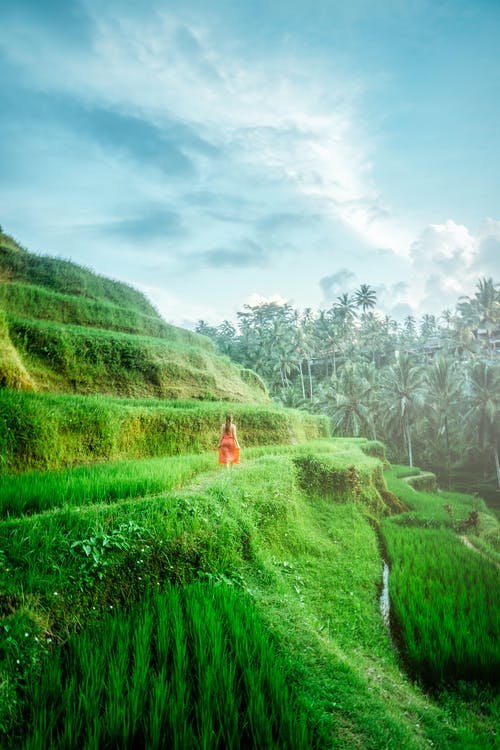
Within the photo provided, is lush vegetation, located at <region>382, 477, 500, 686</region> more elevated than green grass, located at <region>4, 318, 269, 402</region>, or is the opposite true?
green grass, located at <region>4, 318, 269, 402</region>

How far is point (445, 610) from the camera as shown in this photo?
508 cm

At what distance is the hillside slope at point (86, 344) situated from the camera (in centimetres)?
758

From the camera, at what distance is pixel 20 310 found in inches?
374

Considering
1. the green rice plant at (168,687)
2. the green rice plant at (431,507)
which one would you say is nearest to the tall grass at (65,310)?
the green rice plant at (168,687)

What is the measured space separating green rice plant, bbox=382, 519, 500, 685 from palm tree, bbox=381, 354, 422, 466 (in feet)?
75.2

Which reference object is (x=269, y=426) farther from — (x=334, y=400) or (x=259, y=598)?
(x=334, y=400)

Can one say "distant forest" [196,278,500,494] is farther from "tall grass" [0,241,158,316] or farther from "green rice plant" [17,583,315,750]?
"green rice plant" [17,583,315,750]

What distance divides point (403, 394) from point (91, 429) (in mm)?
27769

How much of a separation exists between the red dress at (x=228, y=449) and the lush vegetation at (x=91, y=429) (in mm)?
1456

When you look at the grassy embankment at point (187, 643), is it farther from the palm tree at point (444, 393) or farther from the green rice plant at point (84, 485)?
the palm tree at point (444, 393)

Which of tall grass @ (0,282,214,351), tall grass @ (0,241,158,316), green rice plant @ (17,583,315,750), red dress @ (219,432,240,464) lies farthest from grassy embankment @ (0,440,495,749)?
tall grass @ (0,241,158,316)

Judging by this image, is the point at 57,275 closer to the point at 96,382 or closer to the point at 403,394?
the point at 96,382

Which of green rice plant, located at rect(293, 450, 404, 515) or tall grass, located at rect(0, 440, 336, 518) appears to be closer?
tall grass, located at rect(0, 440, 336, 518)

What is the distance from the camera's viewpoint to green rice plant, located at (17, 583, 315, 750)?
2062mm
